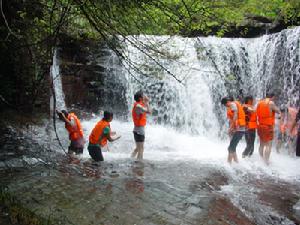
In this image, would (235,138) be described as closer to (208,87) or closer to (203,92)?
(203,92)

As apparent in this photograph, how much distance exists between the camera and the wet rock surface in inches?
196

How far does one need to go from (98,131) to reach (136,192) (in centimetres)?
212

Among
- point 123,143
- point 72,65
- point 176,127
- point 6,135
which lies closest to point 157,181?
point 123,143

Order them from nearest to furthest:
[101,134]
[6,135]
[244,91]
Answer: [101,134] < [6,135] < [244,91]

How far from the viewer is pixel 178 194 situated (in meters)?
6.23

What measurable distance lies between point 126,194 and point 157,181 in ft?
4.09

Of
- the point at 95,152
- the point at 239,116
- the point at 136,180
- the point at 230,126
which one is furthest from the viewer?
the point at 230,126

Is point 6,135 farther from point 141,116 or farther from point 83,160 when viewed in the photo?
point 141,116

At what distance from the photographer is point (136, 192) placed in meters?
6.03

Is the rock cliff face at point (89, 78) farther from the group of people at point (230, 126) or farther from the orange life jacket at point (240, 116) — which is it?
the orange life jacket at point (240, 116)

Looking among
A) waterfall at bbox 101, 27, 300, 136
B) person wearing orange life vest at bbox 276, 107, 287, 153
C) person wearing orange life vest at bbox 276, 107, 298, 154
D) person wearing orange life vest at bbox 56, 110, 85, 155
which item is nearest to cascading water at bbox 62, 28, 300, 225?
waterfall at bbox 101, 27, 300, 136

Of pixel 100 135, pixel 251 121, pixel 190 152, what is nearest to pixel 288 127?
pixel 251 121

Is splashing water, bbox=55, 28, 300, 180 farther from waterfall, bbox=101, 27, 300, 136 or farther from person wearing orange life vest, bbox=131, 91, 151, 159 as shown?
person wearing orange life vest, bbox=131, 91, 151, 159

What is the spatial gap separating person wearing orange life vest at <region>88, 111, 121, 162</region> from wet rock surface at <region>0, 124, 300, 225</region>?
271mm
